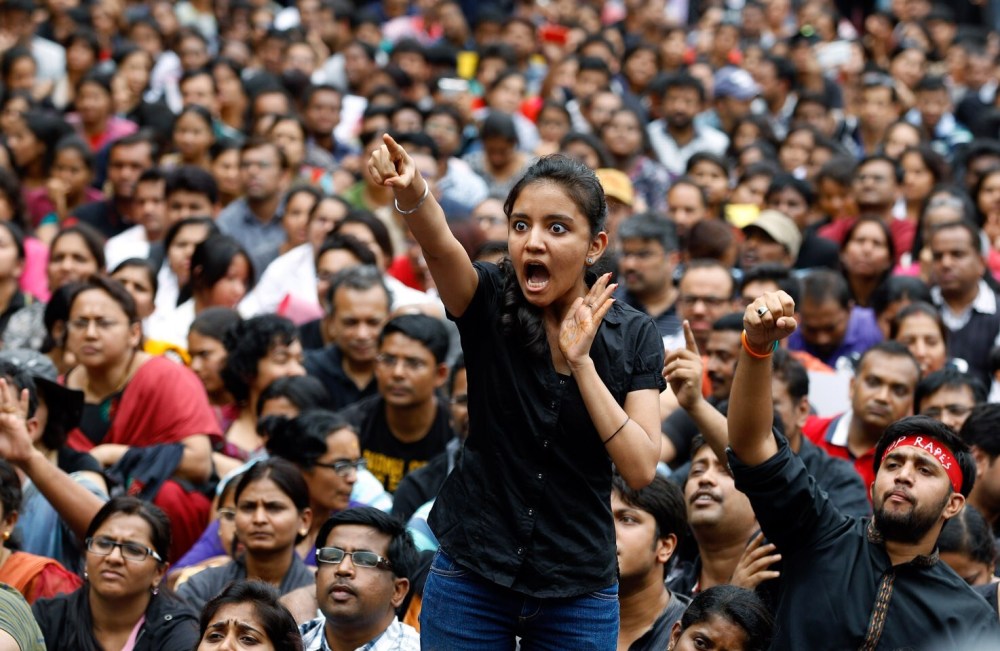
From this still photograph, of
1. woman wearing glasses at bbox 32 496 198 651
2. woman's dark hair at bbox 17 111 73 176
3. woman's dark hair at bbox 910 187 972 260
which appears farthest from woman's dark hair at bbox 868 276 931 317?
woman's dark hair at bbox 17 111 73 176

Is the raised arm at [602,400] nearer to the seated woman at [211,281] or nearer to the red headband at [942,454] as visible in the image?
the red headband at [942,454]

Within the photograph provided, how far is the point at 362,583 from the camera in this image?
5312mm

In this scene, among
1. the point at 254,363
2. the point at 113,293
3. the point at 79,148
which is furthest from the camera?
the point at 79,148

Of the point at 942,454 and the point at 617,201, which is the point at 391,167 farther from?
the point at 617,201

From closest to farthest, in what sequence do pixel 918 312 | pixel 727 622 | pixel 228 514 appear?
pixel 727 622
pixel 228 514
pixel 918 312

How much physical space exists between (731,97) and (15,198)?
721cm

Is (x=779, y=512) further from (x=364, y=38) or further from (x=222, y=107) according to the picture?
(x=364, y=38)

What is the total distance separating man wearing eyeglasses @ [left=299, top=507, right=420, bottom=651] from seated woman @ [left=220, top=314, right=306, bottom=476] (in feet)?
6.36

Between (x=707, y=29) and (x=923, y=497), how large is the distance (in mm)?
13375

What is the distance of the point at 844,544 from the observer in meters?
4.46

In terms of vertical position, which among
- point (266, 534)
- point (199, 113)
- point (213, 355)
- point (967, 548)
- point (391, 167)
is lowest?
point (967, 548)

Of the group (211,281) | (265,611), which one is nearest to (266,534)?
(265,611)

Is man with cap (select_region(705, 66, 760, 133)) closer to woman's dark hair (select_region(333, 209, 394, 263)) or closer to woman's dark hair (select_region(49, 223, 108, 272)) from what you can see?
woman's dark hair (select_region(333, 209, 394, 263))

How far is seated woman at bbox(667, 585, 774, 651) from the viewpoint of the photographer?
473cm
